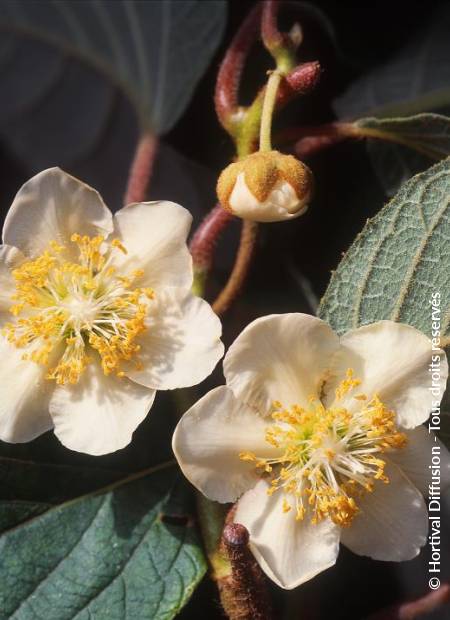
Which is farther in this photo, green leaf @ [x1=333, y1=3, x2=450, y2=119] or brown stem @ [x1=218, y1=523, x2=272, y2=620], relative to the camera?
green leaf @ [x1=333, y1=3, x2=450, y2=119]

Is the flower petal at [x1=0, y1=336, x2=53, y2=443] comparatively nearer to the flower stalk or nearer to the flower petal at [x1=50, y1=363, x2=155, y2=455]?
the flower petal at [x1=50, y1=363, x2=155, y2=455]

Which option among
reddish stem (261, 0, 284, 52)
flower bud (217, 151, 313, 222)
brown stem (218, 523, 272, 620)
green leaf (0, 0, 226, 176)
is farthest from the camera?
green leaf (0, 0, 226, 176)

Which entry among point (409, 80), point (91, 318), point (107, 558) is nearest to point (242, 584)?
point (107, 558)

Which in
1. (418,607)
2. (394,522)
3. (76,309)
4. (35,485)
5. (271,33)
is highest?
(271,33)

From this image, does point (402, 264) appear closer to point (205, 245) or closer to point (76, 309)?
point (205, 245)

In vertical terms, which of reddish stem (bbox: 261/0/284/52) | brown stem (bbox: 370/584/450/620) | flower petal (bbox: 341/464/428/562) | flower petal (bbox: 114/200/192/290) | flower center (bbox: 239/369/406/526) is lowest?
brown stem (bbox: 370/584/450/620)

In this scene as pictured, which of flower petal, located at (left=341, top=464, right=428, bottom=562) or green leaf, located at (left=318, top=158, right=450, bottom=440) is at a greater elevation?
green leaf, located at (left=318, top=158, right=450, bottom=440)

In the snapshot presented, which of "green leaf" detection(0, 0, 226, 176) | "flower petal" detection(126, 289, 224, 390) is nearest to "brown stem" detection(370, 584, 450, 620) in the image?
"flower petal" detection(126, 289, 224, 390)
